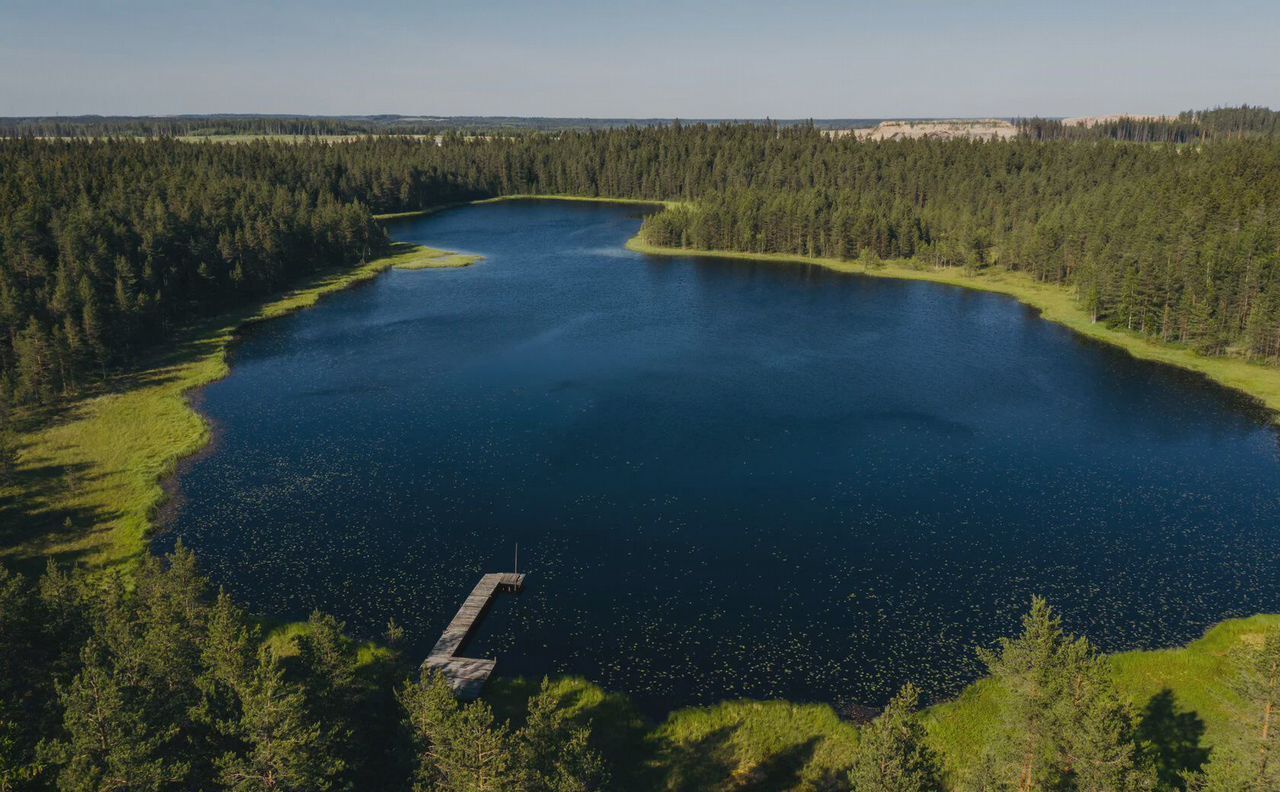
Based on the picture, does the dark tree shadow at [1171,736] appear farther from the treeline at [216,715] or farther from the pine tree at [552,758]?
the treeline at [216,715]

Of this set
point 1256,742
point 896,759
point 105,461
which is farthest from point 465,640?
point 105,461

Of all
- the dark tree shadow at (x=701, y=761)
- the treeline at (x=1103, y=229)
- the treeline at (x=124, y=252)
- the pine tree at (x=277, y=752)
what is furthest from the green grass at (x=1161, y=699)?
the treeline at (x=124, y=252)

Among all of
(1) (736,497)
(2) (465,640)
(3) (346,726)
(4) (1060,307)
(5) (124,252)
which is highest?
(5) (124,252)

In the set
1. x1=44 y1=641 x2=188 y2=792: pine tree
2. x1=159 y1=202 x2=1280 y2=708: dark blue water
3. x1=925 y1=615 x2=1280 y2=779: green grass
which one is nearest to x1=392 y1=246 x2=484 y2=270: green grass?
x1=159 y1=202 x2=1280 y2=708: dark blue water

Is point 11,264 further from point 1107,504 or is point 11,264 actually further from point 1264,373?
point 1264,373

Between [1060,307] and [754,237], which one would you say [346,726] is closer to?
[1060,307]

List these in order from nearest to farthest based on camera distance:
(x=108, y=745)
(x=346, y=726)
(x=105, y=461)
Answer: (x=108, y=745) → (x=346, y=726) → (x=105, y=461)
